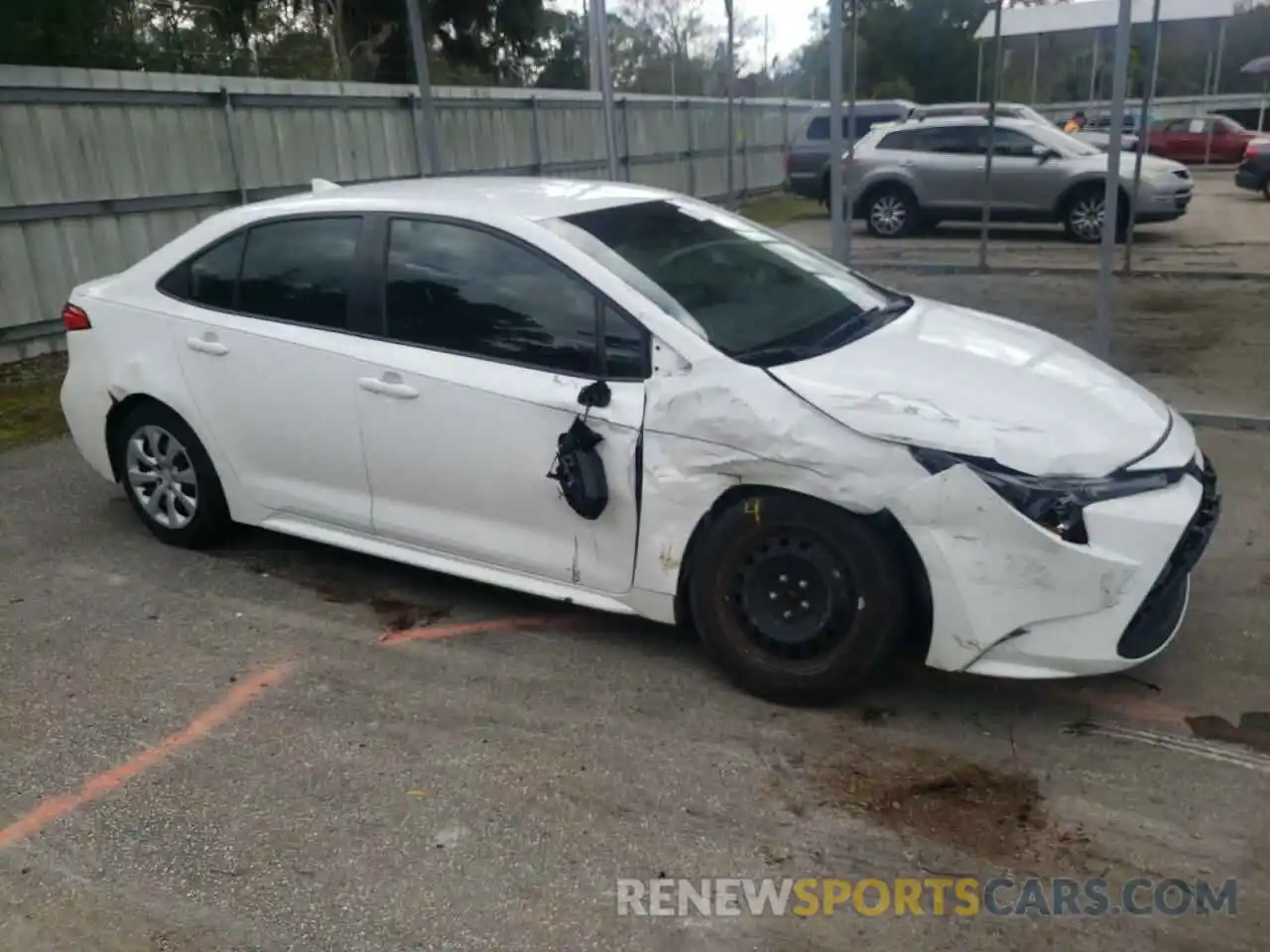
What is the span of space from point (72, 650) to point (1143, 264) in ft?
40.0

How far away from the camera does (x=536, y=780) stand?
3.30 m

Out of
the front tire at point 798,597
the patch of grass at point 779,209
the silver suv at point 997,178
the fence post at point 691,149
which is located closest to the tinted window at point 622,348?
the front tire at point 798,597

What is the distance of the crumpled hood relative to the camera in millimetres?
3314

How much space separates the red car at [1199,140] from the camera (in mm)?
27031

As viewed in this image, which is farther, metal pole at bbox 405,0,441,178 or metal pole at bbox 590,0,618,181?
metal pole at bbox 405,0,441,178

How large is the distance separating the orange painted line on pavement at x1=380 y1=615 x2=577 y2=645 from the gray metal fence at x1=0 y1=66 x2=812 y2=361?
5.16 meters

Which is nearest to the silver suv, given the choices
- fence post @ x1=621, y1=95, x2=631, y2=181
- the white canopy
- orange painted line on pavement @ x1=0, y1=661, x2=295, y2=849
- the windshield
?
fence post @ x1=621, y1=95, x2=631, y2=181

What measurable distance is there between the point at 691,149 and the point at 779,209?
7.48 ft

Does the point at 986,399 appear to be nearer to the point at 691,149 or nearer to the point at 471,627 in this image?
the point at 471,627

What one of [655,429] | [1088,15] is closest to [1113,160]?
[655,429]

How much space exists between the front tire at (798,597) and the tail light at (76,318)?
3.20 m

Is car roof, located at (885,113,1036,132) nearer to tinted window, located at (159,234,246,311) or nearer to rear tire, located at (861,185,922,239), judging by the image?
rear tire, located at (861,185,922,239)

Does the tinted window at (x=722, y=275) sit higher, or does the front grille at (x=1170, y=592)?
the tinted window at (x=722, y=275)

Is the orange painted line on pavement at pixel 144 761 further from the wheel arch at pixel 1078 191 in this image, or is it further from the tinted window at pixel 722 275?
the wheel arch at pixel 1078 191
